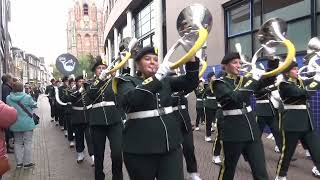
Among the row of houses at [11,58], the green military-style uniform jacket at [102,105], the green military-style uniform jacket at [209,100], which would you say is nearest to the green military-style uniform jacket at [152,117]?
the green military-style uniform jacket at [102,105]

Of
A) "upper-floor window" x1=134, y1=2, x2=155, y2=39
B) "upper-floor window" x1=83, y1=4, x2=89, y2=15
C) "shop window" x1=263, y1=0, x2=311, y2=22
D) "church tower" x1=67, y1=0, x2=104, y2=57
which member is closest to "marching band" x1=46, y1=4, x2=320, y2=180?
"shop window" x1=263, y1=0, x2=311, y2=22

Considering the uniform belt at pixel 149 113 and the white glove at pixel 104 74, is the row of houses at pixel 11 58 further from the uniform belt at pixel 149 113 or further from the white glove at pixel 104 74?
the uniform belt at pixel 149 113

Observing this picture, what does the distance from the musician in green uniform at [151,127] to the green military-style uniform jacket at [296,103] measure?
2.53 m

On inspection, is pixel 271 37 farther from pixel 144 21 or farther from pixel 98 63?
pixel 144 21

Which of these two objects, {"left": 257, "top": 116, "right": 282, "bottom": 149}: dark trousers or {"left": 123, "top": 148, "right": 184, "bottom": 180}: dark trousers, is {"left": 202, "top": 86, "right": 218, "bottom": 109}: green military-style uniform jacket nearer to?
{"left": 257, "top": 116, "right": 282, "bottom": 149}: dark trousers

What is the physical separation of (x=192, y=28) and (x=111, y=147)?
2700 mm

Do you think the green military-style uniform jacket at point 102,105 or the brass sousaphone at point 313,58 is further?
the brass sousaphone at point 313,58

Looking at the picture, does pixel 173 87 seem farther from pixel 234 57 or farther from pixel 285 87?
pixel 285 87

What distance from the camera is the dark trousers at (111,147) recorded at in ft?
20.6

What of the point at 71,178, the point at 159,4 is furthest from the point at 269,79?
the point at 159,4

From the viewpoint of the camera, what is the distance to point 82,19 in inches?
4267

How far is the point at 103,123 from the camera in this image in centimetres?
646

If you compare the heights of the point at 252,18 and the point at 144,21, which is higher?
the point at 144,21

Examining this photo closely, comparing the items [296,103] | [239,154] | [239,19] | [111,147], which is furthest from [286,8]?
[239,154]
